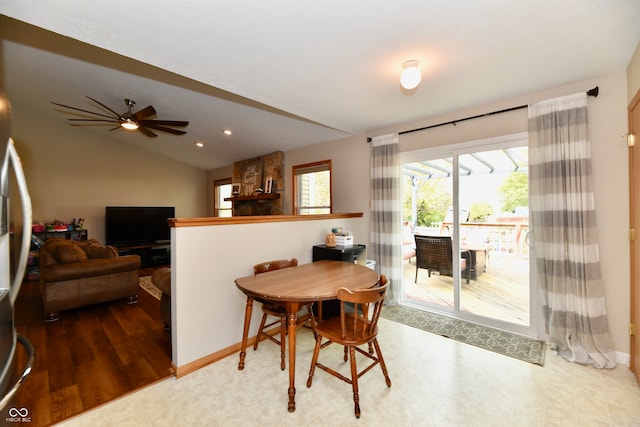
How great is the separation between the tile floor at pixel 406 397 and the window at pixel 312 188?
2.64m

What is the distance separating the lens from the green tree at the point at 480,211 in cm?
294

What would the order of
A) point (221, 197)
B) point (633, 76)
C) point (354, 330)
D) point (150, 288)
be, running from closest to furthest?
point (354, 330), point (633, 76), point (150, 288), point (221, 197)

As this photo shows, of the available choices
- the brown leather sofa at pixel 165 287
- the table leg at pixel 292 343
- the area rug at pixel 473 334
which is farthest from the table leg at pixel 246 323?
the area rug at pixel 473 334

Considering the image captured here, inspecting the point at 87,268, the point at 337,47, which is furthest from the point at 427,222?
the point at 87,268

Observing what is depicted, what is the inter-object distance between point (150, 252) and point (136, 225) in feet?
2.29

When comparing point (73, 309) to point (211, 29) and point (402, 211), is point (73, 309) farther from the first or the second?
point (402, 211)

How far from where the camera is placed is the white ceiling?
1.58 m

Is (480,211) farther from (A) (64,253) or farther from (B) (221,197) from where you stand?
(B) (221,197)

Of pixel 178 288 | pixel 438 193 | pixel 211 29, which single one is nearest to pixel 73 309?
pixel 178 288

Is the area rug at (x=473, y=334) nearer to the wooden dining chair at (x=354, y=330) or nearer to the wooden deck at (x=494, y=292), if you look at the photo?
the wooden deck at (x=494, y=292)

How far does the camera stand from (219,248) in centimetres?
237

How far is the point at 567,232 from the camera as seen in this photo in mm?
2350

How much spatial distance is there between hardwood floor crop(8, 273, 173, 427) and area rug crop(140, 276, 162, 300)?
0.45 meters

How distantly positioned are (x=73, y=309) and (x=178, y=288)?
8.62 feet
